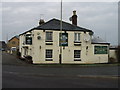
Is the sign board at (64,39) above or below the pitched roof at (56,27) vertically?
below

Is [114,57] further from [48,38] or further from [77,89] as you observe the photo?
[77,89]

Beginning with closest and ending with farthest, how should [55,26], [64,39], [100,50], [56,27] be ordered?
[64,39] → [56,27] → [55,26] → [100,50]

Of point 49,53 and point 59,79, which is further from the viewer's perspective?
point 49,53

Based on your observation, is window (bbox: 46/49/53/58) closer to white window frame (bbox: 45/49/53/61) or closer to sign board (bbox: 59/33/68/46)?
white window frame (bbox: 45/49/53/61)

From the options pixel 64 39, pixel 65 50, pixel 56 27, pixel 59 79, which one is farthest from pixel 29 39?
pixel 59 79

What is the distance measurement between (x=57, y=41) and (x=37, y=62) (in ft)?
14.1

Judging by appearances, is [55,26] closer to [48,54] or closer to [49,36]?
[49,36]

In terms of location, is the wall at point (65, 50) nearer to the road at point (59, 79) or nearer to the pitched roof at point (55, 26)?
the pitched roof at point (55, 26)

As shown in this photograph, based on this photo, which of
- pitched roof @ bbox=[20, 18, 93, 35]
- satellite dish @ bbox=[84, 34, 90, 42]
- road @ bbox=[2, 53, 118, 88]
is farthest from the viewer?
satellite dish @ bbox=[84, 34, 90, 42]

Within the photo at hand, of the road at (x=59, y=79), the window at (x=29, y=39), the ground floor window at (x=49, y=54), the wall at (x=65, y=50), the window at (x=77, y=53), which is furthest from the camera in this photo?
the window at (x=29, y=39)

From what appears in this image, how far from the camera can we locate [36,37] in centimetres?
3441

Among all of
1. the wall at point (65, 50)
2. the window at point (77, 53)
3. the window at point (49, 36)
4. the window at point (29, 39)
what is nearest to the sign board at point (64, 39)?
the wall at point (65, 50)

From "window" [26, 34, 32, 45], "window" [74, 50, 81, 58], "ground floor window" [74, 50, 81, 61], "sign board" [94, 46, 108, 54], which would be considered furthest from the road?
"sign board" [94, 46, 108, 54]

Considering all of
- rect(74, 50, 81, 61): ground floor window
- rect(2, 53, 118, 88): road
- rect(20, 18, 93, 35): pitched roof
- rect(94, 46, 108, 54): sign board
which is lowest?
rect(2, 53, 118, 88): road
